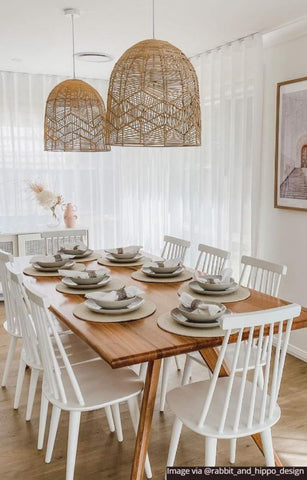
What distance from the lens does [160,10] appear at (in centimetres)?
316

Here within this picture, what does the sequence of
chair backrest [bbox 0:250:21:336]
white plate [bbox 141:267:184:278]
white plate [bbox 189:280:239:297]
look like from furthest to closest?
white plate [bbox 141:267:184:278] < chair backrest [bbox 0:250:21:336] < white plate [bbox 189:280:239:297]

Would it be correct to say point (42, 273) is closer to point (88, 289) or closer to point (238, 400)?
point (88, 289)

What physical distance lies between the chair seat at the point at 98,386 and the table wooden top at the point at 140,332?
0.97 ft

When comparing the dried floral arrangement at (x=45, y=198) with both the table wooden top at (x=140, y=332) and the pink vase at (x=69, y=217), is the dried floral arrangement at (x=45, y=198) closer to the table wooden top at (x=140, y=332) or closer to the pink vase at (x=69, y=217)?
the pink vase at (x=69, y=217)

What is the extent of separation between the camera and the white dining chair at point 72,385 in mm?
2045

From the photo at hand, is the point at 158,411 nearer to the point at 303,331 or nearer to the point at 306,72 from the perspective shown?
the point at 303,331

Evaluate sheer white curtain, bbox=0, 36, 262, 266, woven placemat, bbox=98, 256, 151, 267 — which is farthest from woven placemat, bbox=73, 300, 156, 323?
sheer white curtain, bbox=0, 36, 262, 266

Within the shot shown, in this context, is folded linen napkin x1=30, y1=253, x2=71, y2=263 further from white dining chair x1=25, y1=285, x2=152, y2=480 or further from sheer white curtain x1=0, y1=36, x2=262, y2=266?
sheer white curtain x1=0, y1=36, x2=262, y2=266

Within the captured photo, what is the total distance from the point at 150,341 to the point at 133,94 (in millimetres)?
1090

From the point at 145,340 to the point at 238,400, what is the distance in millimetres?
440

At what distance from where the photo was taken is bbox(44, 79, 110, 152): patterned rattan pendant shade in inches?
121

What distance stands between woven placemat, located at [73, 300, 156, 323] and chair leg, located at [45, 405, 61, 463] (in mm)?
455

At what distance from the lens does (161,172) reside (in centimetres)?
536

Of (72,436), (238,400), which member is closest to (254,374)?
(238,400)
